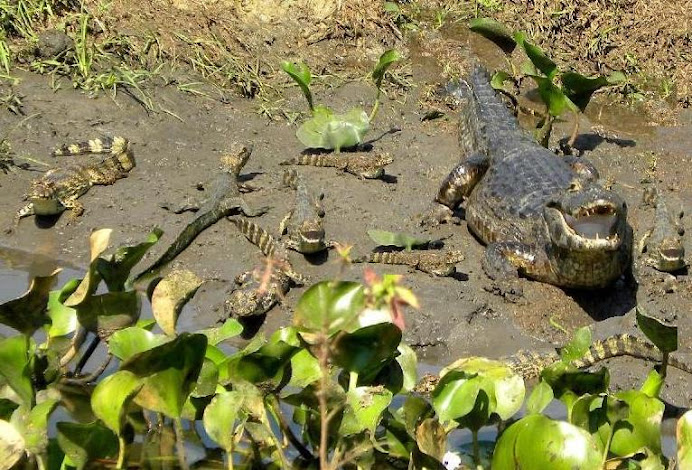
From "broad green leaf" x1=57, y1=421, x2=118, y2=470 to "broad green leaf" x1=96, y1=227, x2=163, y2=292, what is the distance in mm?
710

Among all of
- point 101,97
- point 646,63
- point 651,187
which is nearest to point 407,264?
point 651,187

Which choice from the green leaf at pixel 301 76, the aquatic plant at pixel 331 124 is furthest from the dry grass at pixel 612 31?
the green leaf at pixel 301 76

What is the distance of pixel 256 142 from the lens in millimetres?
10086

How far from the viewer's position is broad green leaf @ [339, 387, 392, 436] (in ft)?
13.4

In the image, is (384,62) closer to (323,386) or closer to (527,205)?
(527,205)

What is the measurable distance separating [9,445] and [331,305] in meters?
1.11

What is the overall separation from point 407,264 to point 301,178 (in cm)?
159

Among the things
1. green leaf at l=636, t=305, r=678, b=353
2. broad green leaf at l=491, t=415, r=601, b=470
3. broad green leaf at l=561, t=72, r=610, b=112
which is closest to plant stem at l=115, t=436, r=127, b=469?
broad green leaf at l=491, t=415, r=601, b=470

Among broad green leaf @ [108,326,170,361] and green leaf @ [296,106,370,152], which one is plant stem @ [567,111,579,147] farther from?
broad green leaf @ [108,326,170,361]

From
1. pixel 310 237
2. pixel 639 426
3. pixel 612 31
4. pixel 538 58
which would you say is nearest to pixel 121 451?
pixel 639 426

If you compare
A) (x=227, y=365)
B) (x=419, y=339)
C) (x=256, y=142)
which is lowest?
(x=256, y=142)

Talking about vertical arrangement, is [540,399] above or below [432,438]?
below

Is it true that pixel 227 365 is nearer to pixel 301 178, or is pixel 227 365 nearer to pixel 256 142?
pixel 301 178

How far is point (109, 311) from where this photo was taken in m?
4.33
